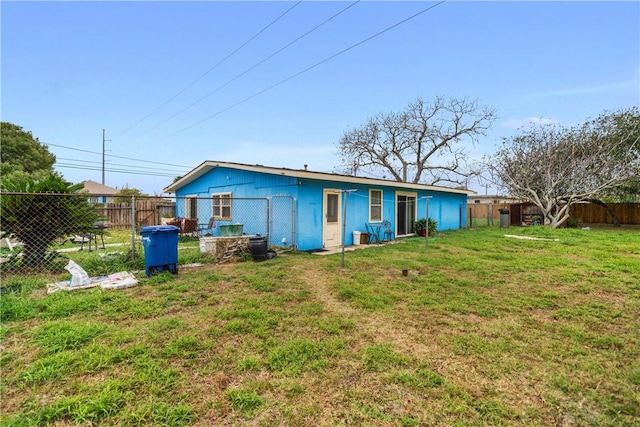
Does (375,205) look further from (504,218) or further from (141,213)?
(141,213)

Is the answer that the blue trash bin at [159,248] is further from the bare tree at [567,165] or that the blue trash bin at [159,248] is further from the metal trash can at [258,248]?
the bare tree at [567,165]

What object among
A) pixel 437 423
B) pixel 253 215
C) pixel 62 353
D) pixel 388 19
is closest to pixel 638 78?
pixel 388 19

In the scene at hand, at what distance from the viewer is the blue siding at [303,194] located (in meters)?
8.81

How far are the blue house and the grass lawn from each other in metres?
2.98

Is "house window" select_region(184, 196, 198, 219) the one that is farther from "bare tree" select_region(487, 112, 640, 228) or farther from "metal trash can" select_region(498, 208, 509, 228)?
"bare tree" select_region(487, 112, 640, 228)

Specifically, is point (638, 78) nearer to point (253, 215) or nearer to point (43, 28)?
point (253, 215)

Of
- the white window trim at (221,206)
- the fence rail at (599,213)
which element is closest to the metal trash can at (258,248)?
the white window trim at (221,206)

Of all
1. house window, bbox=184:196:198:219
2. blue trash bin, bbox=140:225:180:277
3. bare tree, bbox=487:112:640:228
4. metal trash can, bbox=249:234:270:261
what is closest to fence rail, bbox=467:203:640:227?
bare tree, bbox=487:112:640:228

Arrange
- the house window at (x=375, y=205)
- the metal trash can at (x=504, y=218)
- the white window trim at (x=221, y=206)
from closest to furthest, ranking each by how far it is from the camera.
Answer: the white window trim at (x=221, y=206), the house window at (x=375, y=205), the metal trash can at (x=504, y=218)

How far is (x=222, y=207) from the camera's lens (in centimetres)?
1147

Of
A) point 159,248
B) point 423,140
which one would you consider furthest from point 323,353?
point 423,140

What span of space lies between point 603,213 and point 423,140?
13.3 meters

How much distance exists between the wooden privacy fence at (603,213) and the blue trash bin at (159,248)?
24125mm

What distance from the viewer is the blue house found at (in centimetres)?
880
